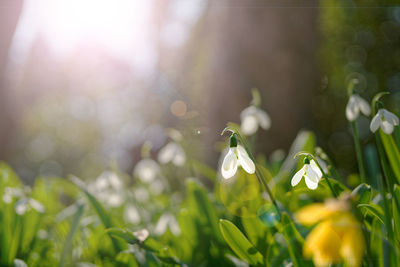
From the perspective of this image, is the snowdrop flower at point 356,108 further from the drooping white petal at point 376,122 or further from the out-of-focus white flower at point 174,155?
the out-of-focus white flower at point 174,155

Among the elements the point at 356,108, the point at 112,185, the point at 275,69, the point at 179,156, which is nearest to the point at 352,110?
the point at 356,108

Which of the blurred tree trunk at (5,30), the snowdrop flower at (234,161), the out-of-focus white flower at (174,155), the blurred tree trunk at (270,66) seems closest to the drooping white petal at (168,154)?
the out-of-focus white flower at (174,155)

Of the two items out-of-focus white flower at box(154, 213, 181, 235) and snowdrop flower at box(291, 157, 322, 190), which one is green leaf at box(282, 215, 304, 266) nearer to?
snowdrop flower at box(291, 157, 322, 190)

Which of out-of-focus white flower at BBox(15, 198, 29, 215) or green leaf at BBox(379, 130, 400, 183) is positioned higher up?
green leaf at BBox(379, 130, 400, 183)

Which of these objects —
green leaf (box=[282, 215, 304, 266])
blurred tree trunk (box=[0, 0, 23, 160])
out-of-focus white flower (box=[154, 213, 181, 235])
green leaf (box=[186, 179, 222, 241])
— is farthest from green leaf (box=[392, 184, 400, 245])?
blurred tree trunk (box=[0, 0, 23, 160])

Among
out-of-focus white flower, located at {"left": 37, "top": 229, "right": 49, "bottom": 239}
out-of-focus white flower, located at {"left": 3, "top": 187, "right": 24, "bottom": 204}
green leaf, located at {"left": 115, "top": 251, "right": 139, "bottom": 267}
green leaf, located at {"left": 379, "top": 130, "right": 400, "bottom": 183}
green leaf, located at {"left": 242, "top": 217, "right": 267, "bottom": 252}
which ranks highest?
green leaf, located at {"left": 379, "top": 130, "right": 400, "bottom": 183}

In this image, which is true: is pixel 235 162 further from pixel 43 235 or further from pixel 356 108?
pixel 43 235

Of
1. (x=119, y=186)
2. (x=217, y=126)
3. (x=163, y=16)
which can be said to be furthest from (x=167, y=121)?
(x=119, y=186)
